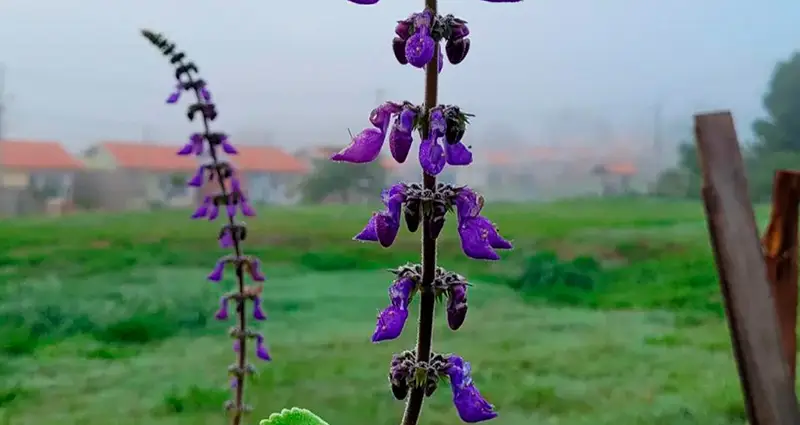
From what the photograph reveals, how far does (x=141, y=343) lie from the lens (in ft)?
4.51

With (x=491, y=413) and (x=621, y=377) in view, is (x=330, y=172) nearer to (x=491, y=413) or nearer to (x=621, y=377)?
(x=621, y=377)

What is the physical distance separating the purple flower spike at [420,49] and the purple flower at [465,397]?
16 centimetres

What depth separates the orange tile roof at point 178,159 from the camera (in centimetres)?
147

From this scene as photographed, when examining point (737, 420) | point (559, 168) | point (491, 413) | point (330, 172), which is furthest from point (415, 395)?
point (559, 168)

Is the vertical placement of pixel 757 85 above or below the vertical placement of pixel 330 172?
above

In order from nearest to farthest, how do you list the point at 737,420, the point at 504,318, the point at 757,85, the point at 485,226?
the point at 485,226 < the point at 737,420 < the point at 504,318 < the point at 757,85

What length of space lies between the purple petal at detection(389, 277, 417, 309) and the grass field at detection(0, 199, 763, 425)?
0.79m

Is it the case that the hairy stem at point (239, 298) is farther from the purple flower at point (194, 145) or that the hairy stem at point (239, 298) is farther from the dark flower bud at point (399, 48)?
the dark flower bud at point (399, 48)

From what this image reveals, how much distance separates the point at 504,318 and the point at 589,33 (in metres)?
0.49

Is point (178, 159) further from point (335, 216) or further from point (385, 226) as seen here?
point (385, 226)

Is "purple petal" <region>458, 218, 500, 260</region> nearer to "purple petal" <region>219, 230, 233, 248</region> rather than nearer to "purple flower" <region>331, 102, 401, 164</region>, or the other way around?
"purple flower" <region>331, 102, 401, 164</region>

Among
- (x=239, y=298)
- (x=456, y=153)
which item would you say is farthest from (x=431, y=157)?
(x=239, y=298)

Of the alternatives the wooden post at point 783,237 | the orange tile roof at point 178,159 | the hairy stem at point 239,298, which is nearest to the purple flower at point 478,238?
the hairy stem at point 239,298

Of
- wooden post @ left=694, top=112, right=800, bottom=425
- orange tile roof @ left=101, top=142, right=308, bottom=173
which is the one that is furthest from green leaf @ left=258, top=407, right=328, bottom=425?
orange tile roof @ left=101, top=142, right=308, bottom=173
